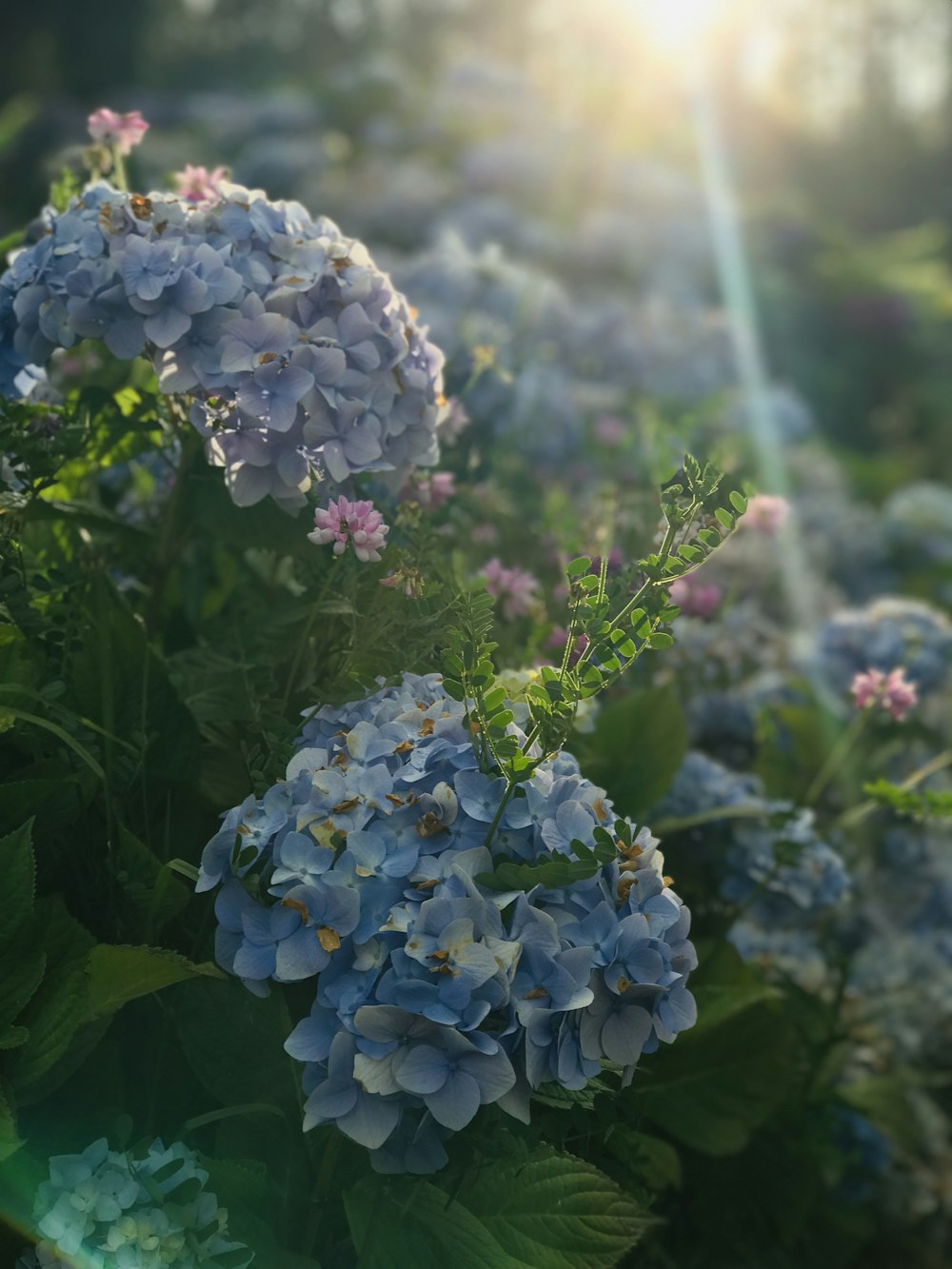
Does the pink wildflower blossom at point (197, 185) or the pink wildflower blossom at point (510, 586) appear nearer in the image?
the pink wildflower blossom at point (197, 185)

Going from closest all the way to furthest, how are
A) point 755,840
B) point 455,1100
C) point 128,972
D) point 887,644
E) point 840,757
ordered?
point 455,1100
point 128,972
point 755,840
point 840,757
point 887,644

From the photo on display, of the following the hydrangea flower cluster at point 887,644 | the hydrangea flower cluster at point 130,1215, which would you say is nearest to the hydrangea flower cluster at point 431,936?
the hydrangea flower cluster at point 130,1215

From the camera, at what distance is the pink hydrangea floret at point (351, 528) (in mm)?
1099

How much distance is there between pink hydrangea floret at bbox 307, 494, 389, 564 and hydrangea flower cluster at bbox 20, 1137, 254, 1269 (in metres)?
0.53

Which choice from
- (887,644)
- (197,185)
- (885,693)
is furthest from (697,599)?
(197,185)

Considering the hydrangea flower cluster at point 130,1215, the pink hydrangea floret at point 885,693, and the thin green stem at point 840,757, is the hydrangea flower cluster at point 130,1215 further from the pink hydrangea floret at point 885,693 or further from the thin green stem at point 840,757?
the thin green stem at point 840,757

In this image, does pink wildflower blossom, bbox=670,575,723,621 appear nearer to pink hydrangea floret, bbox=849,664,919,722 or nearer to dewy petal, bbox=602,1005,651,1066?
pink hydrangea floret, bbox=849,664,919,722

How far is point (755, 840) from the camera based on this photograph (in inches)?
67.8

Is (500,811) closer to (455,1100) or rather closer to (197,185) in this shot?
(455,1100)

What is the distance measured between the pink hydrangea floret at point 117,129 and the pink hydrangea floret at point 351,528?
732mm

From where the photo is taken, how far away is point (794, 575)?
3.51 meters

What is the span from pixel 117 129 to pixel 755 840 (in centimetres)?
129

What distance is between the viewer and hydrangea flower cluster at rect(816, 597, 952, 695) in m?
2.28

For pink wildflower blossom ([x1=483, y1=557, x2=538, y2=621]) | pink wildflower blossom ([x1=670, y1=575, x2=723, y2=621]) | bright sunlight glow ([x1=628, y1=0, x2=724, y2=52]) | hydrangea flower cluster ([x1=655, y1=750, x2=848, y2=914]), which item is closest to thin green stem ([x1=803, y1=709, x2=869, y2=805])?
hydrangea flower cluster ([x1=655, y1=750, x2=848, y2=914])
